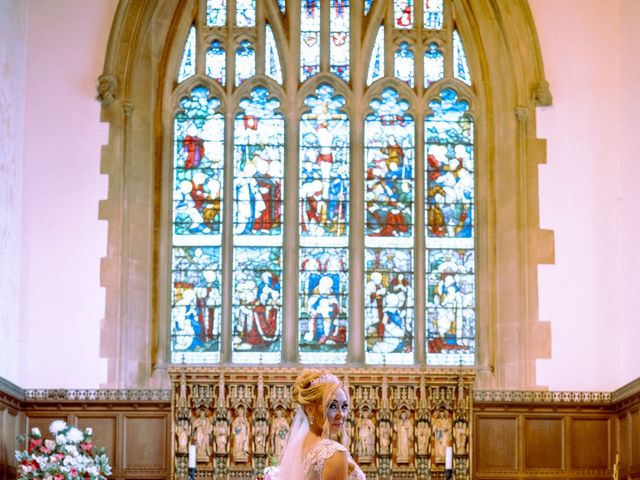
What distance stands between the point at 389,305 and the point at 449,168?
72.7 inches

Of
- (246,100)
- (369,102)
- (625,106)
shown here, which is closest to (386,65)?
(369,102)

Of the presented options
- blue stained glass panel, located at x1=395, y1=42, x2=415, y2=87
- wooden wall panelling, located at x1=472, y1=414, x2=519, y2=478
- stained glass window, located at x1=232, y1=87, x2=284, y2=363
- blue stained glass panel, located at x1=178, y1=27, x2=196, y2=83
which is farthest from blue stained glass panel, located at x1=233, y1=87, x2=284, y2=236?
wooden wall panelling, located at x1=472, y1=414, x2=519, y2=478

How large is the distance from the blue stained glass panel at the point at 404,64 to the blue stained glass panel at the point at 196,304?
3.15 meters

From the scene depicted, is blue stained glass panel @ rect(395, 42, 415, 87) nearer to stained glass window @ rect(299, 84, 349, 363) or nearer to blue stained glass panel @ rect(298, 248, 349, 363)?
stained glass window @ rect(299, 84, 349, 363)

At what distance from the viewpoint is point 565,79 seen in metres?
18.1

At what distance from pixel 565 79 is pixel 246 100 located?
389 cm

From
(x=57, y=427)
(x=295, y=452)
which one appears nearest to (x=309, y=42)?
(x=57, y=427)

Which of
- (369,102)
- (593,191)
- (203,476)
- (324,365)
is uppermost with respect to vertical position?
(369,102)

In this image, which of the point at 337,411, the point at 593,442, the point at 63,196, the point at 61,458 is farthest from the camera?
the point at 63,196

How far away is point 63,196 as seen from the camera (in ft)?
57.9

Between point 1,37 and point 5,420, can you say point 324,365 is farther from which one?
point 1,37

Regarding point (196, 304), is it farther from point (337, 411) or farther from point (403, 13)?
point (337, 411)

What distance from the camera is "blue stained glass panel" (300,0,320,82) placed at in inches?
747

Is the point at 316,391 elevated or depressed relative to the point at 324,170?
depressed
